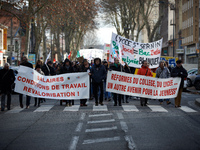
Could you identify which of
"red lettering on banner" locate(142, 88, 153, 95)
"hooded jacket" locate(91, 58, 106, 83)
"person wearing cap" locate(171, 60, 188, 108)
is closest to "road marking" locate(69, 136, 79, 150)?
"hooded jacket" locate(91, 58, 106, 83)

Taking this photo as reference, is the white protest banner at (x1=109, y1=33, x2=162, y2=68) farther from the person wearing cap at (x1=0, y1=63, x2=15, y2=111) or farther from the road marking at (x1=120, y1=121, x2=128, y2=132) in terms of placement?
the road marking at (x1=120, y1=121, x2=128, y2=132)

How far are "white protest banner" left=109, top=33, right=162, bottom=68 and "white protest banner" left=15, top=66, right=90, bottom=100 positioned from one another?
2.04m

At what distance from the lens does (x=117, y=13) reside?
5281 cm

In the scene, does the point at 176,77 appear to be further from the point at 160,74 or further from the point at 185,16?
the point at 185,16

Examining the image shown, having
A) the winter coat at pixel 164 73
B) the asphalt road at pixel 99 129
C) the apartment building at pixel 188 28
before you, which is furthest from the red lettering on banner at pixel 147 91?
the apartment building at pixel 188 28

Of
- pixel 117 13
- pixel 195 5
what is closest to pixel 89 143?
pixel 117 13

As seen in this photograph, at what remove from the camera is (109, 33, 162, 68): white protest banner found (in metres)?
16.9

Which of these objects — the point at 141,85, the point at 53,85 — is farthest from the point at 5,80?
the point at 141,85

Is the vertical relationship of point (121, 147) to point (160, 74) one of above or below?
below

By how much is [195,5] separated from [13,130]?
48.2 meters

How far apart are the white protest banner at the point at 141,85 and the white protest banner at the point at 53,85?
1046 mm

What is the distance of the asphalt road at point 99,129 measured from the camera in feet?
25.3

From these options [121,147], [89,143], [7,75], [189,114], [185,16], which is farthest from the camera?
[185,16]

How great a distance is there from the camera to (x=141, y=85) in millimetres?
15742
